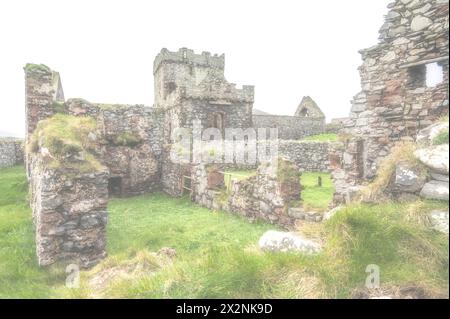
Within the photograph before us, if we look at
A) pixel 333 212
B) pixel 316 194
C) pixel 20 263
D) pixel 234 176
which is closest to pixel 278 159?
pixel 316 194

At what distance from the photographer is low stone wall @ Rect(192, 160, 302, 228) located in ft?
32.3

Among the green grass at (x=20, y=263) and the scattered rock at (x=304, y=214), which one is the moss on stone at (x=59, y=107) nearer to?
the green grass at (x=20, y=263)

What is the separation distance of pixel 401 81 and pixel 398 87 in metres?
0.13

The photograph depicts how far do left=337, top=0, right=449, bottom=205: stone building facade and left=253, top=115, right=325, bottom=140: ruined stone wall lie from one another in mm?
27896

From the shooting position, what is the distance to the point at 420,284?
3.41 metres

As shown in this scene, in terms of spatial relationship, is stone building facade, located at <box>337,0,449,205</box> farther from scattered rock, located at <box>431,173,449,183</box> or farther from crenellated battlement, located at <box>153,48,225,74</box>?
crenellated battlement, located at <box>153,48,225,74</box>

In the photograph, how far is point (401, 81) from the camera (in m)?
6.94

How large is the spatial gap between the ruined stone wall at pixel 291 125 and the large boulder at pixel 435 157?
31.2m

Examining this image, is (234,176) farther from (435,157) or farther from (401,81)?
(435,157)

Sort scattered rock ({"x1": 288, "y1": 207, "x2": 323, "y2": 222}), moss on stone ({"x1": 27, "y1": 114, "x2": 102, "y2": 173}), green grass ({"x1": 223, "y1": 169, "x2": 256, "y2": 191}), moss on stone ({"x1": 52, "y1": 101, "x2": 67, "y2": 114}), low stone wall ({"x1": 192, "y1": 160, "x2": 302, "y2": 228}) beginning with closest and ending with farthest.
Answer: moss on stone ({"x1": 27, "y1": 114, "x2": 102, "y2": 173}) → scattered rock ({"x1": 288, "y1": 207, "x2": 323, "y2": 222}) → low stone wall ({"x1": 192, "y1": 160, "x2": 302, "y2": 228}) → green grass ({"x1": 223, "y1": 169, "x2": 256, "y2": 191}) → moss on stone ({"x1": 52, "y1": 101, "x2": 67, "y2": 114})

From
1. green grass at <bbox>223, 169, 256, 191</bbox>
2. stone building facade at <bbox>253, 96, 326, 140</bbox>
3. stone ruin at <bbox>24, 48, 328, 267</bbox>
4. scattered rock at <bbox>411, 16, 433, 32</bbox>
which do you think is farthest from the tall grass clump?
stone building facade at <bbox>253, 96, 326, 140</bbox>

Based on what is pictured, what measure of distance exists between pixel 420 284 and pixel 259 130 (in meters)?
28.8
